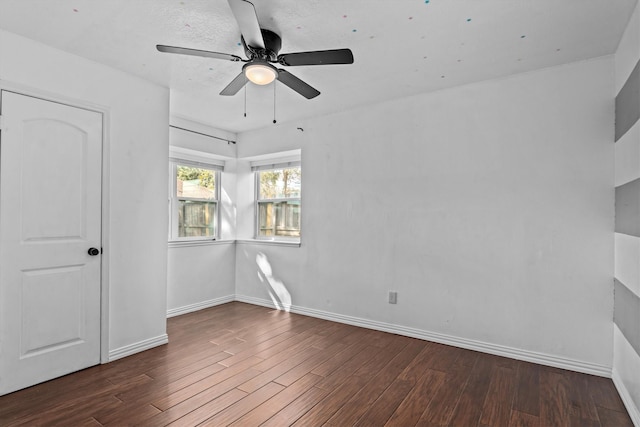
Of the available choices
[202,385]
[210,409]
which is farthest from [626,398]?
[202,385]

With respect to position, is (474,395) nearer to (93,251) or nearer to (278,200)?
(93,251)

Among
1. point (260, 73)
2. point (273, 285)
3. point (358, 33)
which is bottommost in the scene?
point (273, 285)

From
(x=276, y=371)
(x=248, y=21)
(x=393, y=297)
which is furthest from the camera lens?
(x=393, y=297)

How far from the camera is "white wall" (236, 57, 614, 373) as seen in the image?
2.76 metres

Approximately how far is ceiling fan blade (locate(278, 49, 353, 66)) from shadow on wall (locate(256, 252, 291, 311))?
120 inches

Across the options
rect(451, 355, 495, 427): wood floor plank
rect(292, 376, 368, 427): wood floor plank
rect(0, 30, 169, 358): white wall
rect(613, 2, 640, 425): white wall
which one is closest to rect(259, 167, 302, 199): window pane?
rect(0, 30, 169, 358): white wall

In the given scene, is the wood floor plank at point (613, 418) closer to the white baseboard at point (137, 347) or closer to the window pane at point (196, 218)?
the white baseboard at point (137, 347)

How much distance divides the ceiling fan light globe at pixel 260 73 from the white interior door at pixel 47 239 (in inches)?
60.1

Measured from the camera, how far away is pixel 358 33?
2.40 metres

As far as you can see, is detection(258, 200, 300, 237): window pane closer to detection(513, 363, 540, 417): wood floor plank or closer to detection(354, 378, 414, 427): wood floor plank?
detection(354, 378, 414, 427): wood floor plank

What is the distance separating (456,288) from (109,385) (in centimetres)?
300

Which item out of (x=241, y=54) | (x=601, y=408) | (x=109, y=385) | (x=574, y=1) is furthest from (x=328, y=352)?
(x=574, y=1)

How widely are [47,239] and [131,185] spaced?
76 centimetres

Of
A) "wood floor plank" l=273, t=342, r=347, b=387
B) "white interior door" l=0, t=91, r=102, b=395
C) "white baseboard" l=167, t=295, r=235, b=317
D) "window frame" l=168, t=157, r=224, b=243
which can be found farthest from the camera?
"window frame" l=168, t=157, r=224, b=243
